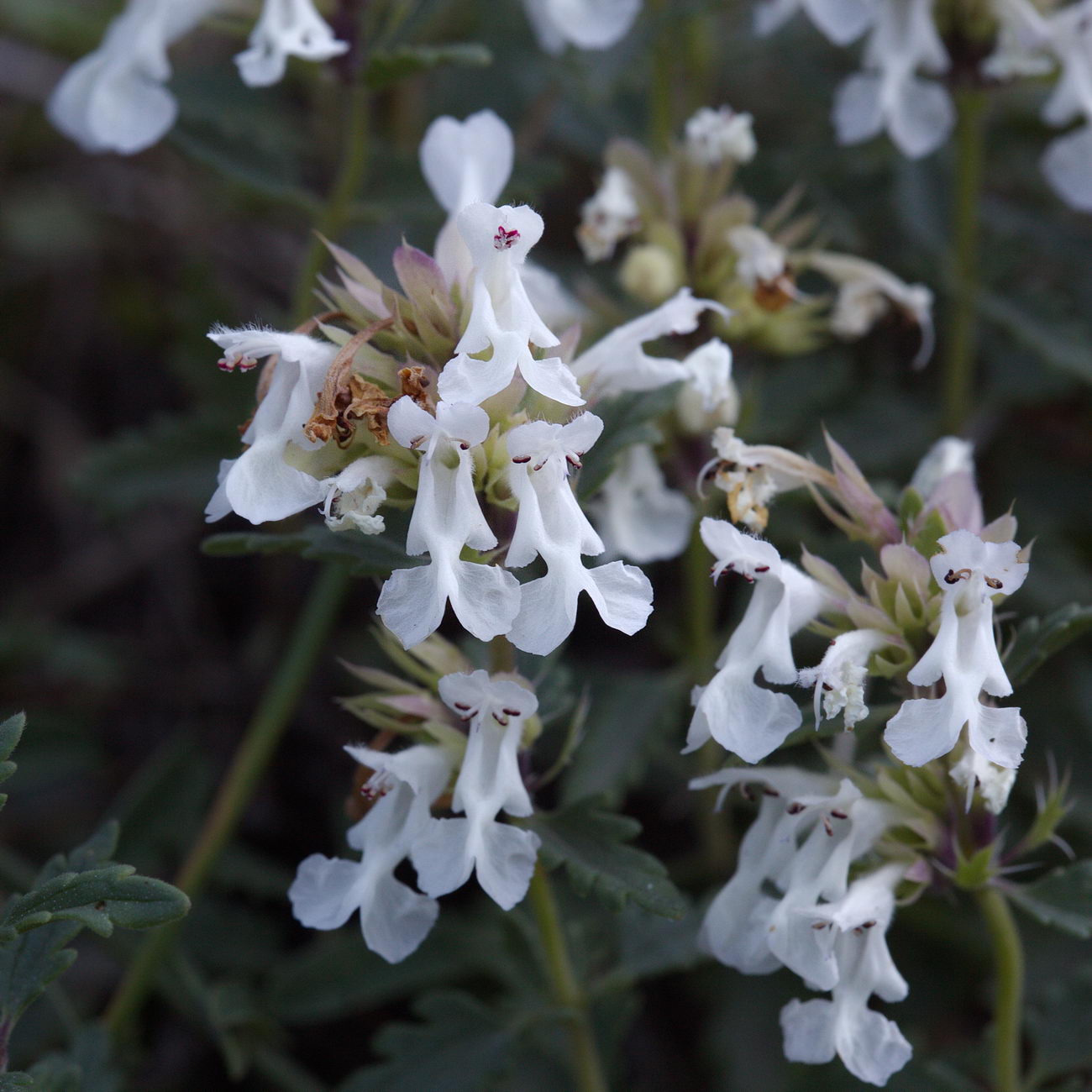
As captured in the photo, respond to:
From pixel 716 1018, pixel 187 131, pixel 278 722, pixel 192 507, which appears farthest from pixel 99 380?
pixel 716 1018

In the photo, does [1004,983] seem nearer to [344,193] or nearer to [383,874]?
[383,874]

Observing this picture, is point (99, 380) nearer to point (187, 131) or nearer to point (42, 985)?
point (187, 131)

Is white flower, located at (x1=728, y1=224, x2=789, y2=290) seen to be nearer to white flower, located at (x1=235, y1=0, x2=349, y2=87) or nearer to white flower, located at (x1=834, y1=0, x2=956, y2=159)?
white flower, located at (x1=834, y1=0, x2=956, y2=159)

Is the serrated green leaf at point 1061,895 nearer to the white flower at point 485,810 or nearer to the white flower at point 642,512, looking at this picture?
the white flower at point 485,810

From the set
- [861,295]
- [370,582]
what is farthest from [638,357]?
[370,582]

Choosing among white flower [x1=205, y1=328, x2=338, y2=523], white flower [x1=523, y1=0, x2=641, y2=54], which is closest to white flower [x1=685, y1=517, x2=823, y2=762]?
white flower [x1=205, y1=328, x2=338, y2=523]
